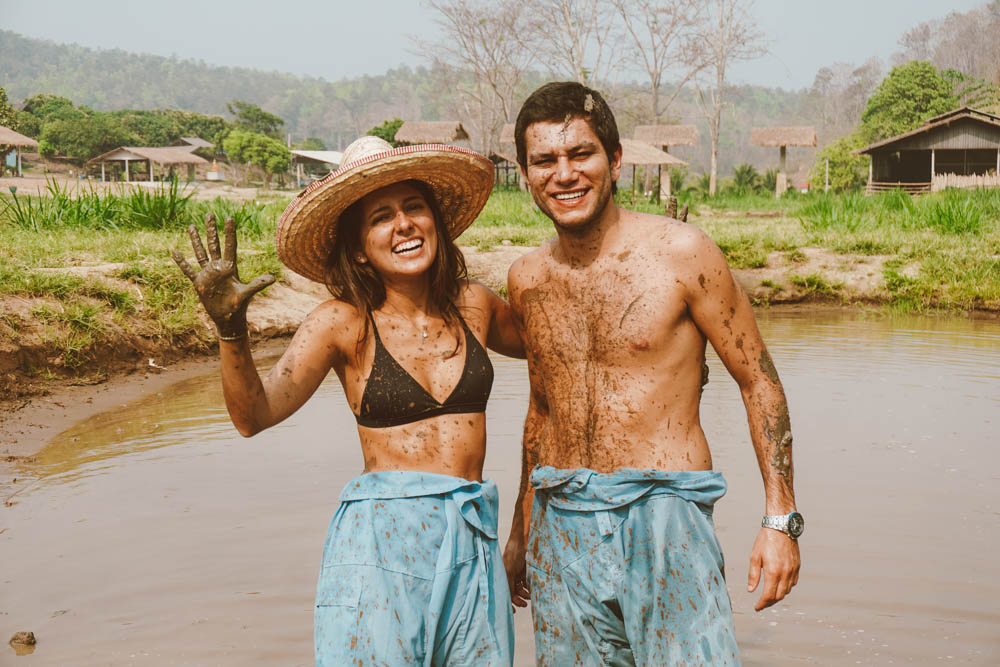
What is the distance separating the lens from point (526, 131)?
235 cm

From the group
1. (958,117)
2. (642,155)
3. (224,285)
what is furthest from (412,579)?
(958,117)

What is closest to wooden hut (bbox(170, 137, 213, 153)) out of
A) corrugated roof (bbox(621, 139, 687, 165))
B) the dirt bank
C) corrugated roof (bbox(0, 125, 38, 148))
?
corrugated roof (bbox(0, 125, 38, 148))

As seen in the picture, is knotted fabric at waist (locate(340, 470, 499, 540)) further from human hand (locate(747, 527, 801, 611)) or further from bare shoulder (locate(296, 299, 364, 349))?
human hand (locate(747, 527, 801, 611))

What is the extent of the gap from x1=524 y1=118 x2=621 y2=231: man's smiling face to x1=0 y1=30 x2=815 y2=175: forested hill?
325ft

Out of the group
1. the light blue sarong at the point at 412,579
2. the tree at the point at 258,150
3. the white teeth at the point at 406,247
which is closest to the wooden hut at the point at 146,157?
the tree at the point at 258,150

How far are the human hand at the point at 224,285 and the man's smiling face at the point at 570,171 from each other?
0.67 meters

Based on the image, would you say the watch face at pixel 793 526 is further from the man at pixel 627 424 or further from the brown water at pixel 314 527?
the brown water at pixel 314 527

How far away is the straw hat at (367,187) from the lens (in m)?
2.29

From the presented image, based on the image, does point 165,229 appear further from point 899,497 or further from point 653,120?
point 653,120

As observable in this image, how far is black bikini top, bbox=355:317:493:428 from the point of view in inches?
88.0

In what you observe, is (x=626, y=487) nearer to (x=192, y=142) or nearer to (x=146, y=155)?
(x=146, y=155)

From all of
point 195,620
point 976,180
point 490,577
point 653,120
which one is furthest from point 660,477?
point 653,120

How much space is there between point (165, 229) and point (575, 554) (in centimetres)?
872

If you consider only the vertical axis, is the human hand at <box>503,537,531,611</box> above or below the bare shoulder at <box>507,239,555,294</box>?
below
